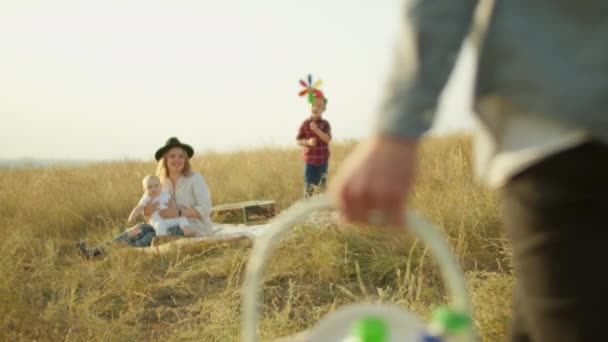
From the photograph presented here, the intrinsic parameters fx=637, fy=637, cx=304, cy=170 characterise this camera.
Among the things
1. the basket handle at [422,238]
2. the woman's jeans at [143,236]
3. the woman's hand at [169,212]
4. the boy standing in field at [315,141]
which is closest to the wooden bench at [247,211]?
the boy standing in field at [315,141]

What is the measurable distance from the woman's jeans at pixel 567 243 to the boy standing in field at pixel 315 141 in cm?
540

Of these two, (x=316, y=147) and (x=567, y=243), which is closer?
(x=567, y=243)

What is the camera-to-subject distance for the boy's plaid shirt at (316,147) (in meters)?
6.25

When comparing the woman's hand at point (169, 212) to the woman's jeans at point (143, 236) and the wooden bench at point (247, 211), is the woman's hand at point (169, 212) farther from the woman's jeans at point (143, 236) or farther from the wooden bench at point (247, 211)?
the wooden bench at point (247, 211)

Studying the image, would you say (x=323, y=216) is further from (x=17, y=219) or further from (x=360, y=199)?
(x=360, y=199)

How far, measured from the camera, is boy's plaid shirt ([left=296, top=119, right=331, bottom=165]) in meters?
6.25

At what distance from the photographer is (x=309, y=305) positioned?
313 cm

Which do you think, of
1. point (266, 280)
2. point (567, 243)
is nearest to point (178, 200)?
point (266, 280)

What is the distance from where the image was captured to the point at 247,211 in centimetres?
587

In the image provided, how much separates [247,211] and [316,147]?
962mm

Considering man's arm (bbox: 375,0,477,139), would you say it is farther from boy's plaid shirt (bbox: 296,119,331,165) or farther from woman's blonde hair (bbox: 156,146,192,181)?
boy's plaid shirt (bbox: 296,119,331,165)

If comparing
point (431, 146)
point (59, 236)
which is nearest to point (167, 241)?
point (59, 236)

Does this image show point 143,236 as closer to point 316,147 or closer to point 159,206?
point 159,206

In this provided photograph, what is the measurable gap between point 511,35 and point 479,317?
1778 millimetres
